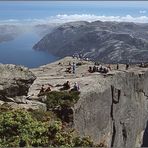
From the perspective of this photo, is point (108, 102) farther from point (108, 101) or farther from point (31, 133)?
point (31, 133)

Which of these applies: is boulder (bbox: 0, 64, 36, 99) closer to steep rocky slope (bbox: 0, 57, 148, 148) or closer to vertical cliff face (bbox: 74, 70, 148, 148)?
steep rocky slope (bbox: 0, 57, 148, 148)

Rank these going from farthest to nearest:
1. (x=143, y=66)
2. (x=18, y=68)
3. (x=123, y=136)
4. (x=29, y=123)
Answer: (x=143, y=66) → (x=123, y=136) → (x=18, y=68) → (x=29, y=123)

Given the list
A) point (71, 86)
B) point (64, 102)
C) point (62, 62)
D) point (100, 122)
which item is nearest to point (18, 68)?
point (64, 102)

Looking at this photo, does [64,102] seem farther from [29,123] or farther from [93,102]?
[29,123]

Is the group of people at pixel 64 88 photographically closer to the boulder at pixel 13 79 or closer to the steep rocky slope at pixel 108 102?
the steep rocky slope at pixel 108 102

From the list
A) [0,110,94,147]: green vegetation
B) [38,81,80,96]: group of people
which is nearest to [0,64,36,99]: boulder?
[38,81,80,96]: group of people

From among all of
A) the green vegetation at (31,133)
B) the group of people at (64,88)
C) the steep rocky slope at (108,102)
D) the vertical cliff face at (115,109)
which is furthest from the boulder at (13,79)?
the green vegetation at (31,133)
